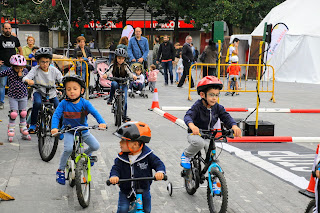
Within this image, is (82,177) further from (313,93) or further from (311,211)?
(313,93)

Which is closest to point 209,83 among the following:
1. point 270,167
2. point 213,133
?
point 213,133

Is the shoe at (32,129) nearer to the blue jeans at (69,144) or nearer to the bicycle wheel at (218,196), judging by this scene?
the blue jeans at (69,144)

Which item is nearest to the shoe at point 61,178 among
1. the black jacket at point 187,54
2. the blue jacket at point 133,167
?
the blue jacket at point 133,167

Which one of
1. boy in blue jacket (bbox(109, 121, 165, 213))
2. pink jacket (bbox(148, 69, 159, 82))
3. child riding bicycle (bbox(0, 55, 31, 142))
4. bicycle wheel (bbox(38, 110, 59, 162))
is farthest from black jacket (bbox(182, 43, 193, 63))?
boy in blue jacket (bbox(109, 121, 165, 213))

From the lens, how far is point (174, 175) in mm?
7359

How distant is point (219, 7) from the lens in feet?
127

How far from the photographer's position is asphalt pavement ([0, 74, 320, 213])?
6.01 m

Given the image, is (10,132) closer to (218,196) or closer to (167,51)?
(218,196)

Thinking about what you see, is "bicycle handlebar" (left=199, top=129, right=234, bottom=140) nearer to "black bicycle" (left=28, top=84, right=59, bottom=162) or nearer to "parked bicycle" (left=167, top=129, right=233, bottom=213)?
"parked bicycle" (left=167, top=129, right=233, bottom=213)

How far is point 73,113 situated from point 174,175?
1910mm

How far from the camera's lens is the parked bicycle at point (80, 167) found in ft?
18.6

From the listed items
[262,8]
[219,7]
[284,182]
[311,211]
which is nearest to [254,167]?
[284,182]

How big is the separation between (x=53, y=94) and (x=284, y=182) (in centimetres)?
429

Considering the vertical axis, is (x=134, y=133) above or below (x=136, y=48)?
below
